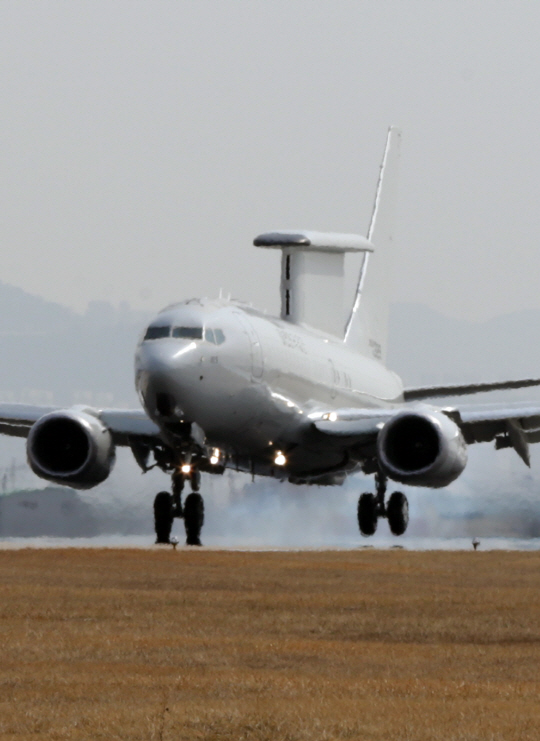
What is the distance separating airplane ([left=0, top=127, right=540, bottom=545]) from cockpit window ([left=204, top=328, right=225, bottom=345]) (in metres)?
0.02

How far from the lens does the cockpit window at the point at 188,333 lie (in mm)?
41812

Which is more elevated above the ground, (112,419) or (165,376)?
(165,376)

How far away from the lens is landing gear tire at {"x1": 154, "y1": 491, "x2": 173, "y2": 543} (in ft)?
150

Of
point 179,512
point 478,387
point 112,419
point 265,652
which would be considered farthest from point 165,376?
point 265,652

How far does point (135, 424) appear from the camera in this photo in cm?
4653

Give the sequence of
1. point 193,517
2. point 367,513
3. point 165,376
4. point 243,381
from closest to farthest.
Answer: point 165,376
point 243,381
point 193,517
point 367,513

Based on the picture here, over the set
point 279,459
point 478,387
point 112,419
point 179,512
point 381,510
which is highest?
point 478,387

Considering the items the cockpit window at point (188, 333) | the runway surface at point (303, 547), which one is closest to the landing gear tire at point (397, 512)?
the runway surface at point (303, 547)

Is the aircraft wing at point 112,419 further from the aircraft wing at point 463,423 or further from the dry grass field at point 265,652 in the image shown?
the dry grass field at point 265,652

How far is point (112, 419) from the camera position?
155 ft

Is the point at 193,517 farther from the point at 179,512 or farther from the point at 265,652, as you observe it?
the point at 265,652

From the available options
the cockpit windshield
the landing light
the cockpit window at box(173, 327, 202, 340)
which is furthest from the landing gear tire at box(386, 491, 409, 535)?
the cockpit window at box(173, 327, 202, 340)

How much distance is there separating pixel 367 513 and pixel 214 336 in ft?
38.1

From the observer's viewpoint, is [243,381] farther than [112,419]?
No
